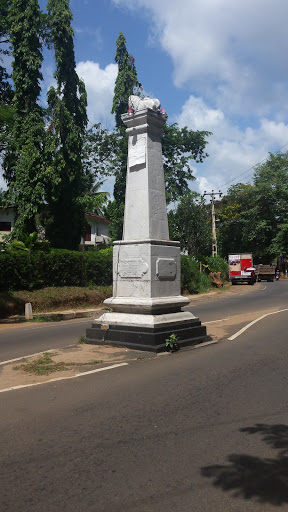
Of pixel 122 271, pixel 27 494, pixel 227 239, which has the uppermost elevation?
pixel 227 239

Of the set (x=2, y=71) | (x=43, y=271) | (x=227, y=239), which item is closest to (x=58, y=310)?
(x=43, y=271)

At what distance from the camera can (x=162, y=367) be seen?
6.46m

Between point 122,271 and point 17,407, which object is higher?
point 122,271

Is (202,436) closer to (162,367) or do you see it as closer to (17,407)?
(17,407)

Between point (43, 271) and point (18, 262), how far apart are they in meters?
1.41

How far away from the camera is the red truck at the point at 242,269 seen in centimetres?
3728

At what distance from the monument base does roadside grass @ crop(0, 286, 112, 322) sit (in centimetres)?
750

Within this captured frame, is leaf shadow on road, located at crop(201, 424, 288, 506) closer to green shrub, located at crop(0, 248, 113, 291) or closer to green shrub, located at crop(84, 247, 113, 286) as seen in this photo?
green shrub, located at crop(0, 248, 113, 291)

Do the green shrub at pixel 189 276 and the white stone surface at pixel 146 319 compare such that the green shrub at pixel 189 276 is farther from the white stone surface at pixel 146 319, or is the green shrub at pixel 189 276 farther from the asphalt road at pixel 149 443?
the asphalt road at pixel 149 443

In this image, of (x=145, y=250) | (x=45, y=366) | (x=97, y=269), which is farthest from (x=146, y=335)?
(x=97, y=269)

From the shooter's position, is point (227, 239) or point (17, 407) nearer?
point (17, 407)

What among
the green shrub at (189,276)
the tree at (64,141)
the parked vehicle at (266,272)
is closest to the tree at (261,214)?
the parked vehicle at (266,272)

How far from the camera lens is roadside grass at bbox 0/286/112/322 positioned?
52.3 feet

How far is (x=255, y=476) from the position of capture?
3.16 meters
